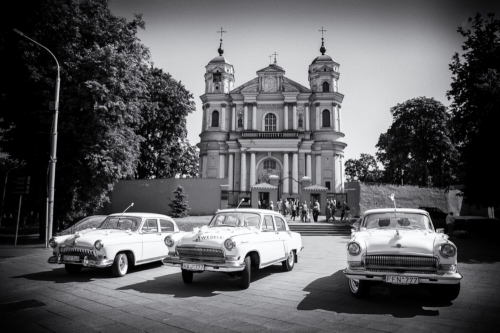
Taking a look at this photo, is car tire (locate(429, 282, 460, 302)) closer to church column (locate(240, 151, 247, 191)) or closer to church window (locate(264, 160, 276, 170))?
church column (locate(240, 151, 247, 191))

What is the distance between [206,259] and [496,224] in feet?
71.3

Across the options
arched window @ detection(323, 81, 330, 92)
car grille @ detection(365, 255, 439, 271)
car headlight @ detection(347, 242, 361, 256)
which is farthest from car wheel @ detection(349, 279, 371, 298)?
arched window @ detection(323, 81, 330, 92)

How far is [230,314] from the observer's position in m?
5.21

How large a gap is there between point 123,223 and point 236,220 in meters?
3.33

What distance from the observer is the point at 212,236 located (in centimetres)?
697

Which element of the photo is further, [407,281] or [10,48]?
[10,48]

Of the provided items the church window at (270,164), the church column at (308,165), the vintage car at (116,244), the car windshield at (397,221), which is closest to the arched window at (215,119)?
the church window at (270,164)

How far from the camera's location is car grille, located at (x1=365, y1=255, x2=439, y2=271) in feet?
18.3

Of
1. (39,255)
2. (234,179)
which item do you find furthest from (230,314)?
(234,179)

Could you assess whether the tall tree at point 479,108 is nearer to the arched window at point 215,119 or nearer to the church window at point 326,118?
the church window at point 326,118

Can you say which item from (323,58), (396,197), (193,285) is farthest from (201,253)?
(323,58)

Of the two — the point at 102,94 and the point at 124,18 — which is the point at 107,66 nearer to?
the point at 102,94

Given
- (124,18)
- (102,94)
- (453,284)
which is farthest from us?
(124,18)

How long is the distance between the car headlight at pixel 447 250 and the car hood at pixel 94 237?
275 inches
